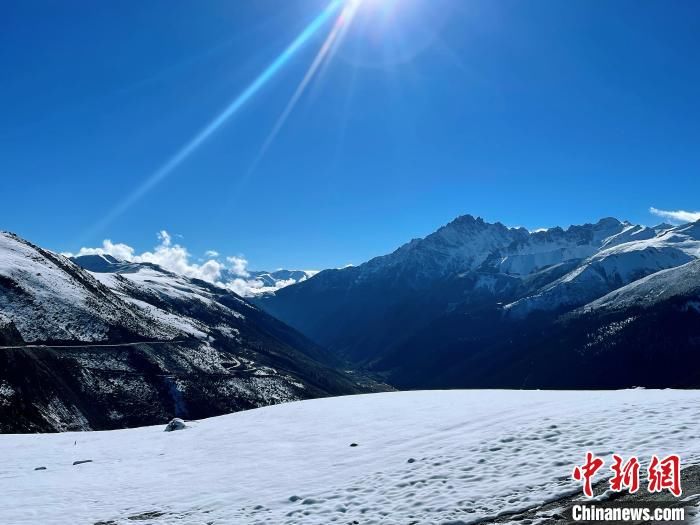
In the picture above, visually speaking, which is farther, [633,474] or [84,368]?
[84,368]

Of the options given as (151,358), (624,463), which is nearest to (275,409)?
(624,463)

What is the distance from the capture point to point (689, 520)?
13.1 m

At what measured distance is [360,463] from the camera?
2350cm

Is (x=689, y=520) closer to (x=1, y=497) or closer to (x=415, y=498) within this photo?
(x=415, y=498)

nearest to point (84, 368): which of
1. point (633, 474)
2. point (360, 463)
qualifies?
point (360, 463)

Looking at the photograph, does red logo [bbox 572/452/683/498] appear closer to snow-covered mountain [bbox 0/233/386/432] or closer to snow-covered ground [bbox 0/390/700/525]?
snow-covered ground [bbox 0/390/700/525]

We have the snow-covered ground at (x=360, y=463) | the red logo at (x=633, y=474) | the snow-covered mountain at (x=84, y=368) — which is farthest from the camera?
the snow-covered mountain at (x=84, y=368)

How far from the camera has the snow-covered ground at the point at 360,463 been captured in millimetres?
18172

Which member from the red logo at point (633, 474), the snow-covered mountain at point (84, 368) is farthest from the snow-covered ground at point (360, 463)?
the snow-covered mountain at point (84, 368)

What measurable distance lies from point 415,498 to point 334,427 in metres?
15.0

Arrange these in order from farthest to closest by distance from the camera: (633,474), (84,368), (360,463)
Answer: (84,368) < (360,463) < (633,474)

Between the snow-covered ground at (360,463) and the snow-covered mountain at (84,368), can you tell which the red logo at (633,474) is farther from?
the snow-covered mountain at (84,368)

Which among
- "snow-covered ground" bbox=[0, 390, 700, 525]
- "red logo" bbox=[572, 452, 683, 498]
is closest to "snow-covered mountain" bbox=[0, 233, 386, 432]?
"snow-covered ground" bbox=[0, 390, 700, 525]

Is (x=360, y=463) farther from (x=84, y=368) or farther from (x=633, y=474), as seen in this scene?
(x=84, y=368)
